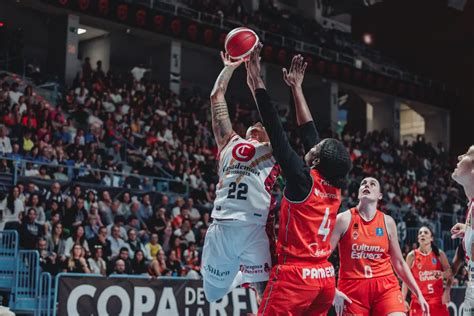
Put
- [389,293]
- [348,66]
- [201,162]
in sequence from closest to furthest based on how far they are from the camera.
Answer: [389,293] → [201,162] → [348,66]

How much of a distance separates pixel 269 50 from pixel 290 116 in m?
3.02

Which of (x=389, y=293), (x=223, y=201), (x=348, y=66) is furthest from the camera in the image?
(x=348, y=66)

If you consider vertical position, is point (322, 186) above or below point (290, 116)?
below

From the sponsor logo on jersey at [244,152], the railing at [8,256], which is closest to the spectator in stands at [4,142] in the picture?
the railing at [8,256]

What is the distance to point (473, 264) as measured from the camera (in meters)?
5.84

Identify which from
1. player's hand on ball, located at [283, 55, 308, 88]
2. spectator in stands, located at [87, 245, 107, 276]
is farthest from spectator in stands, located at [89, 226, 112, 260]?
player's hand on ball, located at [283, 55, 308, 88]

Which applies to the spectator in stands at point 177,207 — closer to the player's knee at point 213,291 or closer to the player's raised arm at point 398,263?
the player's raised arm at point 398,263

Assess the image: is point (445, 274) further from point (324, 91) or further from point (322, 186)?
point (324, 91)

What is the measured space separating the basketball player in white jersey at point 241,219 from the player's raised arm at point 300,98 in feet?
1.09

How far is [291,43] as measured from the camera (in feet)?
99.4

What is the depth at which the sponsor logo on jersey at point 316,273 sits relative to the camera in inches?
201

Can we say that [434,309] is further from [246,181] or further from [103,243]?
[246,181]

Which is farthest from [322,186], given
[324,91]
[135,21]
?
[324,91]

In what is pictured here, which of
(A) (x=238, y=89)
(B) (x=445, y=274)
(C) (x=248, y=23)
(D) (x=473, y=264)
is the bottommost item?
(B) (x=445, y=274)
